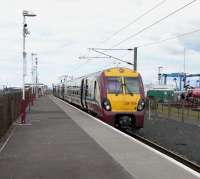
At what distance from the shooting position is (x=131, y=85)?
25.0 meters

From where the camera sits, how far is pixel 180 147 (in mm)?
19953

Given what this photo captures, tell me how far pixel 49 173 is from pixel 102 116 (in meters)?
14.2

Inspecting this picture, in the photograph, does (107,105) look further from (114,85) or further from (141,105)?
(141,105)

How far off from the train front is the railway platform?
5.90 meters

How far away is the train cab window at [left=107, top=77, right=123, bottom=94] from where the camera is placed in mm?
24719

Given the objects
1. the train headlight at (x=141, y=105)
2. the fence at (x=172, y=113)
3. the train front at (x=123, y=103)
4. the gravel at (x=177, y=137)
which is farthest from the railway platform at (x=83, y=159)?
the fence at (x=172, y=113)

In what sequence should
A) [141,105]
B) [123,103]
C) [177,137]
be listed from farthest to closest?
1. [141,105]
2. [123,103]
3. [177,137]

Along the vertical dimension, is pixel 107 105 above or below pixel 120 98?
below

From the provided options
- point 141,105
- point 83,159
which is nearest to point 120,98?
point 141,105

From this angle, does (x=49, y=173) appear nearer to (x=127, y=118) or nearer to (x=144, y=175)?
(x=144, y=175)

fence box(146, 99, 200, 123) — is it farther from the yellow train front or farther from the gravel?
the yellow train front

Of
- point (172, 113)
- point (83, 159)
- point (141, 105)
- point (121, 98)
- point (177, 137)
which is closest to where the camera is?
point (83, 159)

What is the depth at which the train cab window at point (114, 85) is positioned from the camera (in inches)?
973

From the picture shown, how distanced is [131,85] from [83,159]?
43.2 feet
